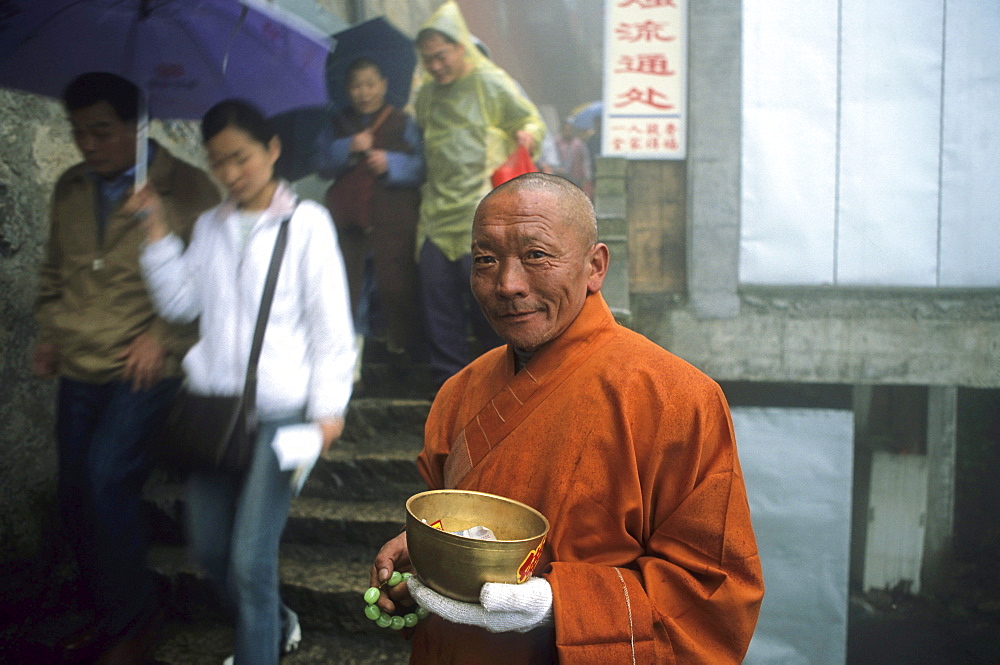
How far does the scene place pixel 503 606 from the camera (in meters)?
1.12

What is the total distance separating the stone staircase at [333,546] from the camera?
2750 mm

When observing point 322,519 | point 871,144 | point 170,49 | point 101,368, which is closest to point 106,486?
point 101,368

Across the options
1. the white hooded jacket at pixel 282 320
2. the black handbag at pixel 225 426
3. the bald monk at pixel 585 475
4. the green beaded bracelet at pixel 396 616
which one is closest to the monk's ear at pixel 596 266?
the bald monk at pixel 585 475

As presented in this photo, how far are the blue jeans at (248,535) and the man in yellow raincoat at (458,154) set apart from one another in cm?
139

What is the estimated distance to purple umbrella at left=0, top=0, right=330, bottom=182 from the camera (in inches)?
102

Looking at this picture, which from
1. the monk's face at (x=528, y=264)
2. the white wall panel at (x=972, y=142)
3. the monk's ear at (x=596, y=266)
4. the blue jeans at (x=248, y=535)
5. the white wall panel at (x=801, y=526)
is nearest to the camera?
the monk's face at (x=528, y=264)

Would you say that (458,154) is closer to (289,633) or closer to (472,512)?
(289,633)

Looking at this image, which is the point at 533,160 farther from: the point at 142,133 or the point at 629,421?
the point at 629,421

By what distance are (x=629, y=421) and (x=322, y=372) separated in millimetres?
1318

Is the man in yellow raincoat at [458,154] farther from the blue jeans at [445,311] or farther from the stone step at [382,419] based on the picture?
the stone step at [382,419]

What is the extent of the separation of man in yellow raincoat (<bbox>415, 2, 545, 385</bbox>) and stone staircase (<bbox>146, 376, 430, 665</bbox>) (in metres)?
0.48

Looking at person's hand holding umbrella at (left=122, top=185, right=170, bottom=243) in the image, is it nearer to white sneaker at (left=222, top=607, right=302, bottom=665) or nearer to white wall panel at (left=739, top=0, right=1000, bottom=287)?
white sneaker at (left=222, top=607, right=302, bottom=665)

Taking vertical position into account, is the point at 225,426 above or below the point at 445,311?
below

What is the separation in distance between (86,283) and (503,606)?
224cm
